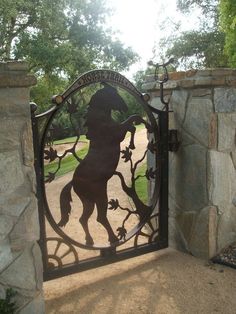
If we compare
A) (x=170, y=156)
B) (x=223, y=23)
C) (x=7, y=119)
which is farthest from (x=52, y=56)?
(x=7, y=119)

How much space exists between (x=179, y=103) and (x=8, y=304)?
2.08 meters

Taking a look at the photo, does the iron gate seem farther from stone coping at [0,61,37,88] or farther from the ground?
stone coping at [0,61,37,88]

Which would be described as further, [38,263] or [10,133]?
[38,263]

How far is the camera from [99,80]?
2.79 metres

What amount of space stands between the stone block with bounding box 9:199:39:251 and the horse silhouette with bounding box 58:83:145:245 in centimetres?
65

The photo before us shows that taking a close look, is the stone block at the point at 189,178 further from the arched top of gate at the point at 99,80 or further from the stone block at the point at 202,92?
the arched top of gate at the point at 99,80

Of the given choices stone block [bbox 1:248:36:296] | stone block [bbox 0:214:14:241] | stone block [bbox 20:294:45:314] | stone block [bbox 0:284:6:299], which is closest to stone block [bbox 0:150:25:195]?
stone block [bbox 0:214:14:241]

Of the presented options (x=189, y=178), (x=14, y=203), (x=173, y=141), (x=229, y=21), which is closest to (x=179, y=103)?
(x=173, y=141)

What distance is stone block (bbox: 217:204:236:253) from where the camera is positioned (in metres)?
3.22

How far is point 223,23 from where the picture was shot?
18.6 feet

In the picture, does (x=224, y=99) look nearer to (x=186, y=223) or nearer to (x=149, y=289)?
(x=186, y=223)

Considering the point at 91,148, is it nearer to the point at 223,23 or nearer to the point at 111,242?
the point at 111,242

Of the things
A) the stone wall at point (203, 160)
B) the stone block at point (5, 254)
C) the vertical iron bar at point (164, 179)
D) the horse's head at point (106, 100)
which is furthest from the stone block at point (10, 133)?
the stone wall at point (203, 160)

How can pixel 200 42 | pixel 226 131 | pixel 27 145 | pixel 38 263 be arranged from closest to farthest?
pixel 27 145, pixel 38 263, pixel 226 131, pixel 200 42
